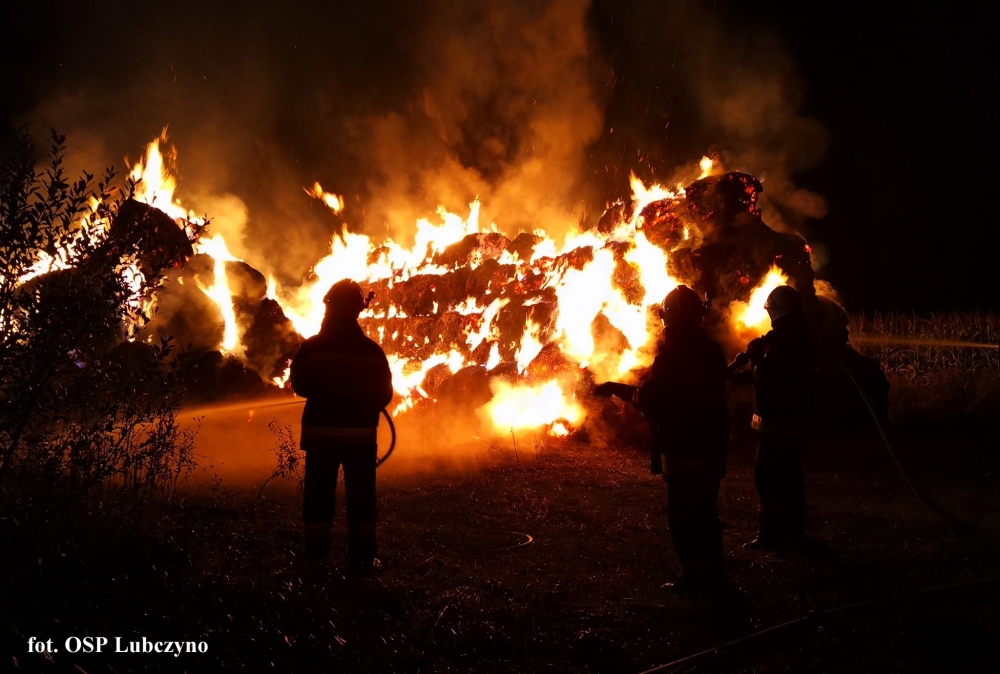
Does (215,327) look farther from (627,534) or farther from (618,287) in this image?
(627,534)

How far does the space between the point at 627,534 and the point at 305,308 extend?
44.3 feet

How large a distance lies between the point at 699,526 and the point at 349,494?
289cm

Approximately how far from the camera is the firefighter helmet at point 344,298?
550cm

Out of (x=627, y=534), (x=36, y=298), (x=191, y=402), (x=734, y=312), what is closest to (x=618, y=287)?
(x=734, y=312)

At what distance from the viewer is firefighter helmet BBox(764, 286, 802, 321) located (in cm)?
616

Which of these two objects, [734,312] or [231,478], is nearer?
[231,478]

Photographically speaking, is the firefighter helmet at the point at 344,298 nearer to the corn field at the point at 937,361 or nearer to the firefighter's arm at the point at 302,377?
Result: the firefighter's arm at the point at 302,377

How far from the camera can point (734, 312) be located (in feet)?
39.5

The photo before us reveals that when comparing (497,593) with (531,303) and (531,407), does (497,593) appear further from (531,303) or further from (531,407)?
(531,303)

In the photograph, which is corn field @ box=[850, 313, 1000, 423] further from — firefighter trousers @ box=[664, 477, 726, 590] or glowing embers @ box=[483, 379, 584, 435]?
firefighter trousers @ box=[664, 477, 726, 590]

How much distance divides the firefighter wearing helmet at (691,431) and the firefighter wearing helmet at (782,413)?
1.67 m

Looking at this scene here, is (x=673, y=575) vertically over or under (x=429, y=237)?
under

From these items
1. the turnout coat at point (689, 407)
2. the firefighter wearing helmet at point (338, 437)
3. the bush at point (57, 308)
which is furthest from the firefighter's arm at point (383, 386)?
the turnout coat at point (689, 407)

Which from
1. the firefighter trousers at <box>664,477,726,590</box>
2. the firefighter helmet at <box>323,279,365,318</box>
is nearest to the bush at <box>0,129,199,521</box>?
the firefighter helmet at <box>323,279,365,318</box>
